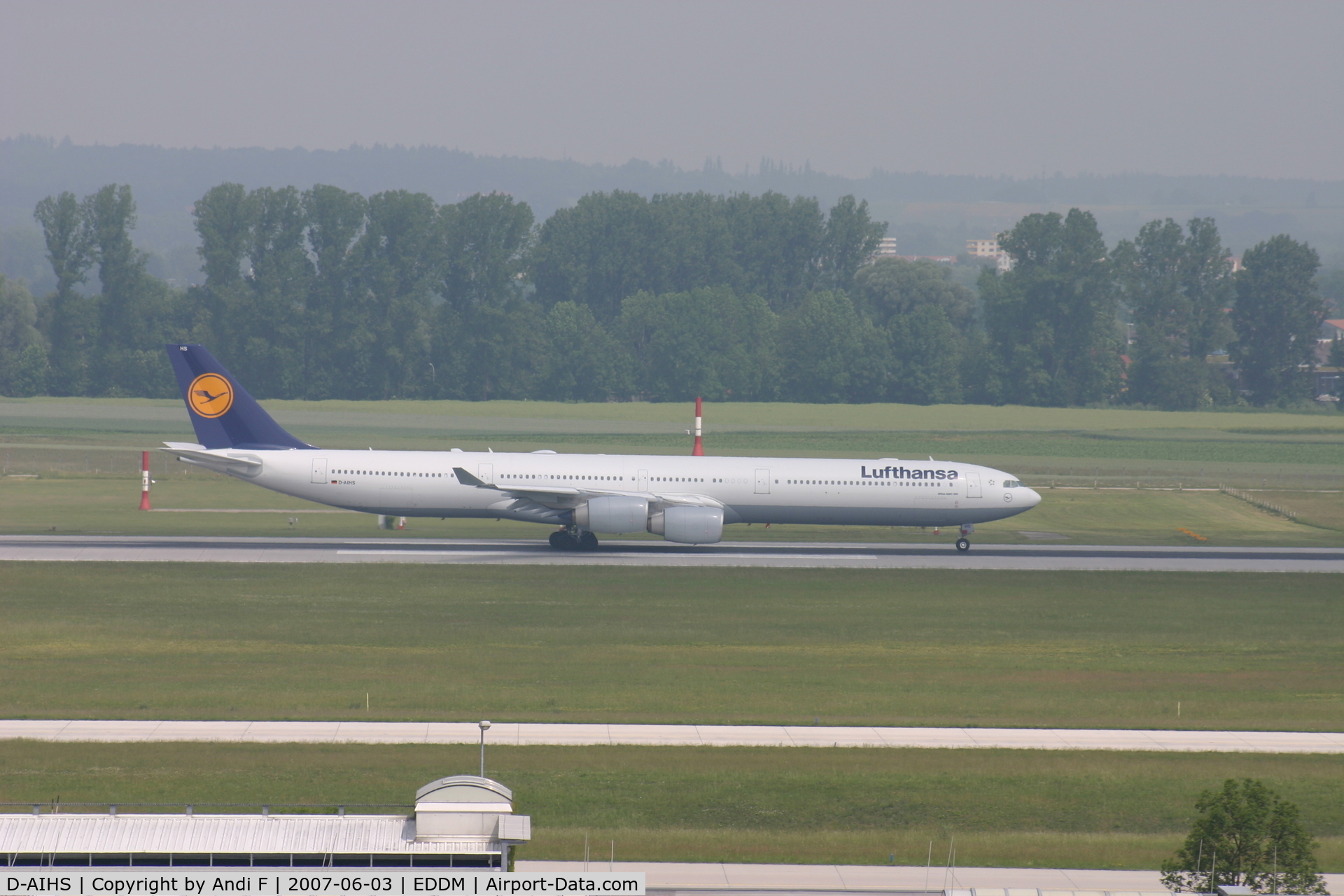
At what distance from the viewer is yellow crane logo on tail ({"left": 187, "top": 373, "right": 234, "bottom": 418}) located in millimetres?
51812

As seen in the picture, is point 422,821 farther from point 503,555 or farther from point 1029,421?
point 1029,421

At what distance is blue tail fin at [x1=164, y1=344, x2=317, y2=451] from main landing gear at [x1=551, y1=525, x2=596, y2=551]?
10.8 metres

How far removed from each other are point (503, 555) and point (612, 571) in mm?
5345

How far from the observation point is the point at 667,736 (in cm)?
2455

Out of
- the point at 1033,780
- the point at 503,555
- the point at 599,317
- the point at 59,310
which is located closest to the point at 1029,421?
the point at 599,317

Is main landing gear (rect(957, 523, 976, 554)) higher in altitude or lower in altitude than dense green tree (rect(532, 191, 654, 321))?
lower

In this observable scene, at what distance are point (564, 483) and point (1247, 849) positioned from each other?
38.0m

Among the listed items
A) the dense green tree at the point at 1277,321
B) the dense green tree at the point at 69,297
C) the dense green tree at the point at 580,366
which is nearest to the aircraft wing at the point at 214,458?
the dense green tree at the point at 580,366

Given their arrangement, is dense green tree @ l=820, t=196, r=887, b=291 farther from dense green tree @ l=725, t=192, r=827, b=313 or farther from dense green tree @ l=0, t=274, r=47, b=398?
dense green tree @ l=0, t=274, r=47, b=398

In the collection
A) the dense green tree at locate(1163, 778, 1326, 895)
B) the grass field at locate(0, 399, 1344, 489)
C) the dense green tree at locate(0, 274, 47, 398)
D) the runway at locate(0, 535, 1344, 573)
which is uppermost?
the dense green tree at locate(0, 274, 47, 398)

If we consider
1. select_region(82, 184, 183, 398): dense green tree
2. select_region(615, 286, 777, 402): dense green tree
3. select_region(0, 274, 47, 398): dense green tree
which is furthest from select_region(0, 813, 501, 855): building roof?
select_region(82, 184, 183, 398): dense green tree

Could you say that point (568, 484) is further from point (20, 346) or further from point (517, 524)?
point (20, 346)

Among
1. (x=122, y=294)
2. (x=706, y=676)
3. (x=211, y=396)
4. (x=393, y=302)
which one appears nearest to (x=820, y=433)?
(x=393, y=302)

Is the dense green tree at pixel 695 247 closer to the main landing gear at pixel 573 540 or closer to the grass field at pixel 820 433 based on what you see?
the grass field at pixel 820 433
